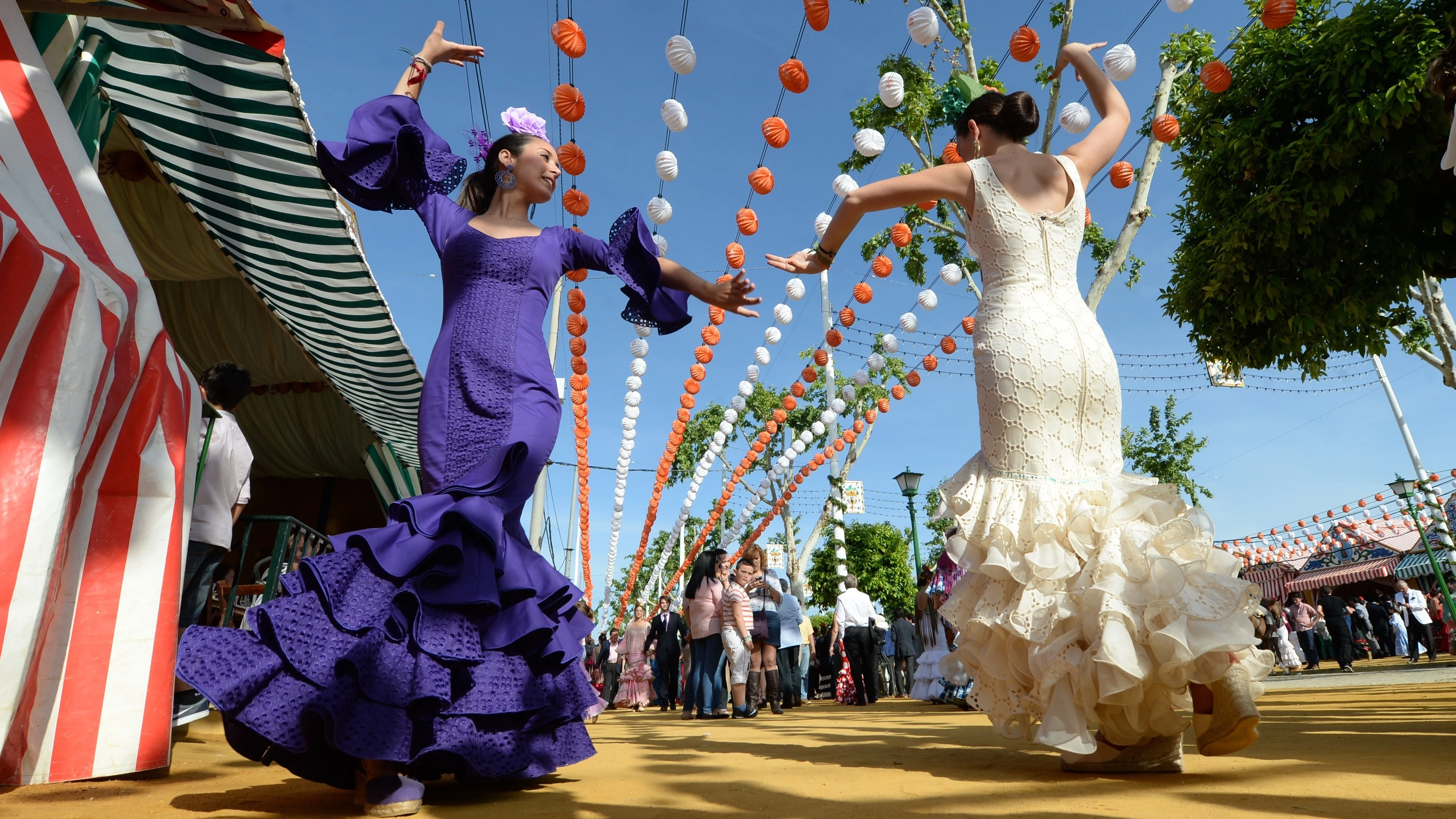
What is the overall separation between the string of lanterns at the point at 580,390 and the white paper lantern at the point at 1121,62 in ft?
16.4

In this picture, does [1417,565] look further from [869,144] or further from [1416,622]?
[869,144]

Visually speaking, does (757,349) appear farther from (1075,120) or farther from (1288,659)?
(1288,659)

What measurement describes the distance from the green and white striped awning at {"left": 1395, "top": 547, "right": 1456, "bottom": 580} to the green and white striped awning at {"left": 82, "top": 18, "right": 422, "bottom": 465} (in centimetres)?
2670

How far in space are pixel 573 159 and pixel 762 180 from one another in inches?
85.1

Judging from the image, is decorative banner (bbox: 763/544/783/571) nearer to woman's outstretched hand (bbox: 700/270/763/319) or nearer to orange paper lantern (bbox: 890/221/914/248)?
orange paper lantern (bbox: 890/221/914/248)

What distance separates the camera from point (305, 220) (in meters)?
5.22

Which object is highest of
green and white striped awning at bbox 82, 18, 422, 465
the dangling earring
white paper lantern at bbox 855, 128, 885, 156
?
white paper lantern at bbox 855, 128, 885, 156

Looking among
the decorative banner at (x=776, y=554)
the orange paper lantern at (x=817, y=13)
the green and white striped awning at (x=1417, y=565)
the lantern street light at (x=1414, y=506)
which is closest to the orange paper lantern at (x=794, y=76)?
the orange paper lantern at (x=817, y=13)

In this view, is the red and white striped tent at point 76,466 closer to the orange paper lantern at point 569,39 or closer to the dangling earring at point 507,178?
the dangling earring at point 507,178

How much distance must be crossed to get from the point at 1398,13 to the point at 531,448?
7.61 metres

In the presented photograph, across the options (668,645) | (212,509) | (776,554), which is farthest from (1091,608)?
(776,554)

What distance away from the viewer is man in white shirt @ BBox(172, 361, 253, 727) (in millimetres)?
3670

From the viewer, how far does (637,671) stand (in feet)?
45.2

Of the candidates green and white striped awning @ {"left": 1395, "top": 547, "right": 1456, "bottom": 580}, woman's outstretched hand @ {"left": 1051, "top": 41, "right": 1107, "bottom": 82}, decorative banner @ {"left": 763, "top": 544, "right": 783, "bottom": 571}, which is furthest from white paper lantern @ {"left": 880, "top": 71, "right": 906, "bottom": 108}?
decorative banner @ {"left": 763, "top": 544, "right": 783, "bottom": 571}
